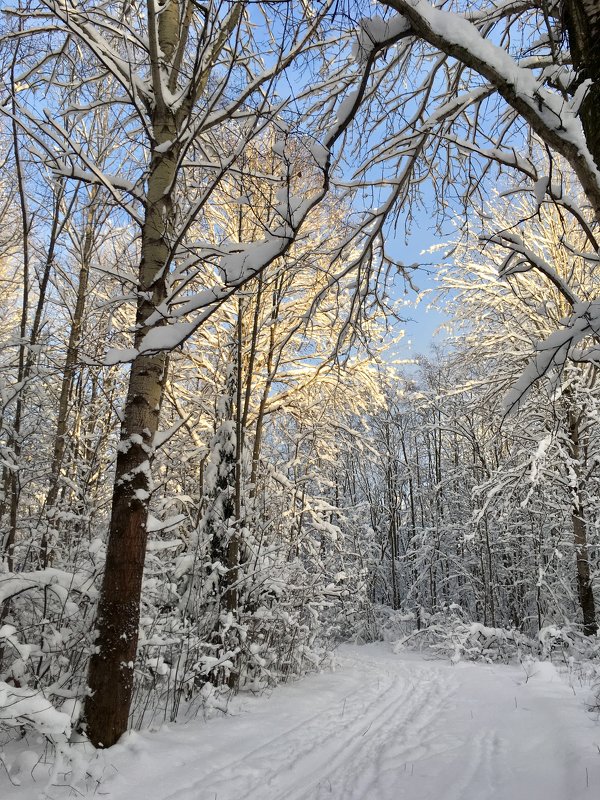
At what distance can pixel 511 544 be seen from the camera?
1430 cm

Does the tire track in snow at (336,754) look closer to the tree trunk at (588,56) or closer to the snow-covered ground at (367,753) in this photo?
the snow-covered ground at (367,753)

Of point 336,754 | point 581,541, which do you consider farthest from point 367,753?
point 581,541

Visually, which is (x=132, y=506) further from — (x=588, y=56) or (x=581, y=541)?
(x=581, y=541)

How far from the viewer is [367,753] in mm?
3477

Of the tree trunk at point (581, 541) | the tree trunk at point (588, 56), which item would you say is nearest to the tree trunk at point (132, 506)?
the tree trunk at point (588, 56)

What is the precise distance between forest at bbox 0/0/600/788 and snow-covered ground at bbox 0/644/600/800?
1.18ft

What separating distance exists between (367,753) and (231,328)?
6.44 meters

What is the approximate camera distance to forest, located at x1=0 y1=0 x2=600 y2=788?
2293 mm

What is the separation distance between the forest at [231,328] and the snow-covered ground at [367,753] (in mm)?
361

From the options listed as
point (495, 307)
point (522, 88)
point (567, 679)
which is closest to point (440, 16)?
point (522, 88)

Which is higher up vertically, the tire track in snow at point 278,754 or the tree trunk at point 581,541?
the tree trunk at point 581,541

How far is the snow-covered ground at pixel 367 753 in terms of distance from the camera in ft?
8.61

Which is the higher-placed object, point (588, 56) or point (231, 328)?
point (231, 328)

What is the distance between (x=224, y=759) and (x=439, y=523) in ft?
49.3
